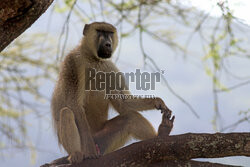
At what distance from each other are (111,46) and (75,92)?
33.6 inches

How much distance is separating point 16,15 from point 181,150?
201 cm

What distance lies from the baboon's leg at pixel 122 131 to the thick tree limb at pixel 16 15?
6.16 ft

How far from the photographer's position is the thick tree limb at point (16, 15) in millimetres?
2783

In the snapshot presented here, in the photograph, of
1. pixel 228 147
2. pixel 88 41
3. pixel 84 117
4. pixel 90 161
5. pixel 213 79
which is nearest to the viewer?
pixel 228 147

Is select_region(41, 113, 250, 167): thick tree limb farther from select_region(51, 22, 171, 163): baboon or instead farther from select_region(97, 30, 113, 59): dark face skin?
select_region(97, 30, 113, 59): dark face skin

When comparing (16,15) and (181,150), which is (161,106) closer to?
(181,150)

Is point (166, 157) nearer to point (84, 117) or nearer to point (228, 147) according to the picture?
point (228, 147)

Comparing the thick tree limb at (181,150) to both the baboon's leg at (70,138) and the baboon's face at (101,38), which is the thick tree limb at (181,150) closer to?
the baboon's leg at (70,138)

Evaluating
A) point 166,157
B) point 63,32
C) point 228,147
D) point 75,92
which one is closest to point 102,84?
point 75,92

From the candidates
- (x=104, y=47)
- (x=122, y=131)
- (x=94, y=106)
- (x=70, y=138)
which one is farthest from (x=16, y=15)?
(x=122, y=131)

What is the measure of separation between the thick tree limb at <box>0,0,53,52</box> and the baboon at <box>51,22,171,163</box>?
125 centimetres

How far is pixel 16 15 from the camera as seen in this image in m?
2.85

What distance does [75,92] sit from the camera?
428 cm

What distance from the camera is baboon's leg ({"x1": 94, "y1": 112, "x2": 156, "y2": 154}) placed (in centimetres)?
418
